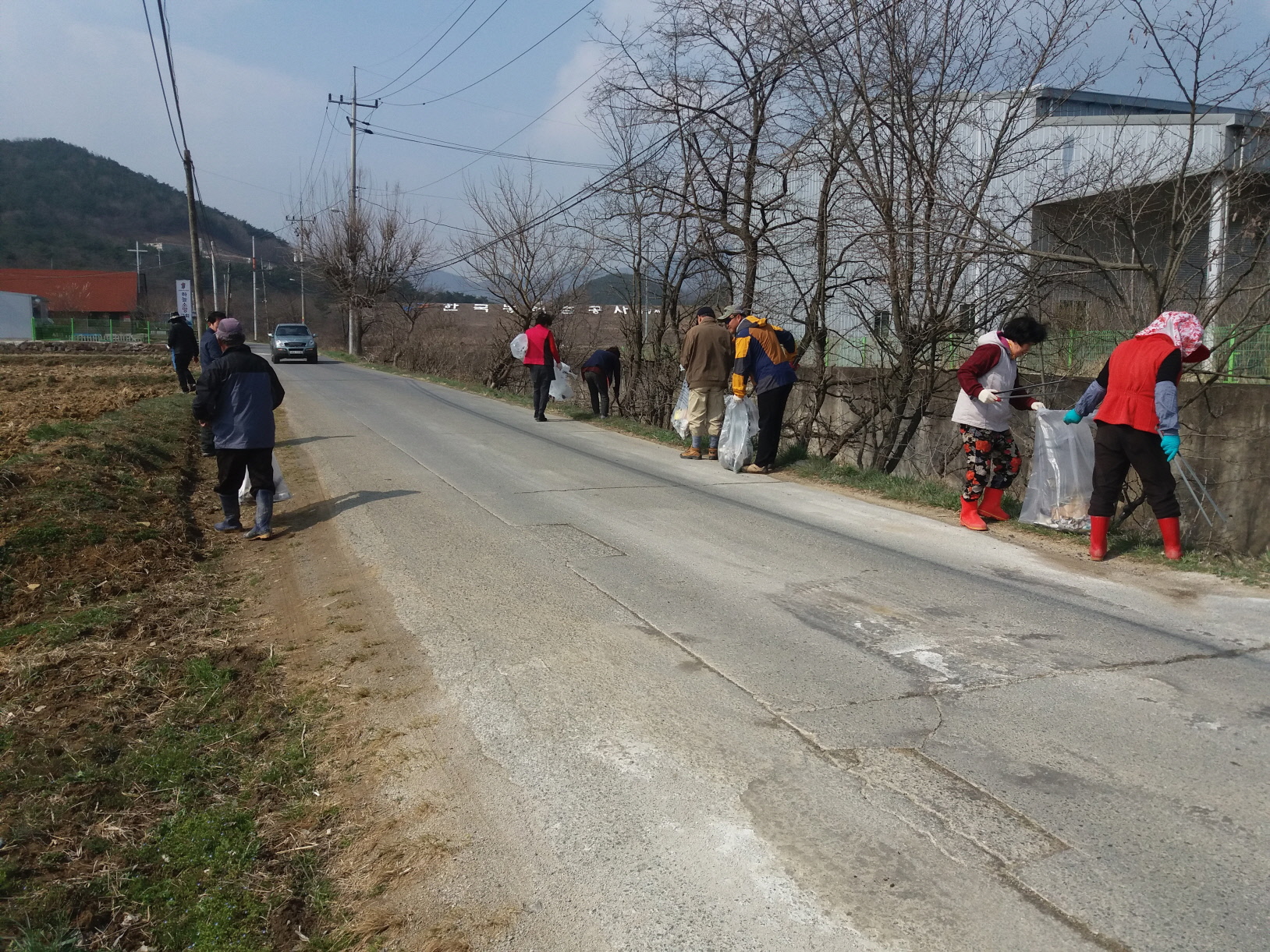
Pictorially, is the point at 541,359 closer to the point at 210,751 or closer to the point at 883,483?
the point at 883,483

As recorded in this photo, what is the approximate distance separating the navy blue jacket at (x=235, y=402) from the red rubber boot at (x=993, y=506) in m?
6.06

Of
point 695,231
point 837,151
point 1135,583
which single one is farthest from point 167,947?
point 695,231

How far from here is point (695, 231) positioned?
15141 mm

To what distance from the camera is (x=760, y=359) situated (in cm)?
1058

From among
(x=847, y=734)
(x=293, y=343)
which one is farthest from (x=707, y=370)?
(x=293, y=343)

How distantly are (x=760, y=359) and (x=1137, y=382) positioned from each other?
4.82 m

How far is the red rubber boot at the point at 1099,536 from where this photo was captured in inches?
255

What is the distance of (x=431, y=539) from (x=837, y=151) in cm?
745

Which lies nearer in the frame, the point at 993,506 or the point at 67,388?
the point at 993,506

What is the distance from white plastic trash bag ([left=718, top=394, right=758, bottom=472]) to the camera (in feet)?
34.7

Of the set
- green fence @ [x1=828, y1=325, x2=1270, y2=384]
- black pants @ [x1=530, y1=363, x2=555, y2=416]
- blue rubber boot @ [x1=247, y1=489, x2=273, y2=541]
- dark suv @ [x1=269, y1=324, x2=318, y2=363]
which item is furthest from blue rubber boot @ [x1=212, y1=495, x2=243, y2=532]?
dark suv @ [x1=269, y1=324, x2=318, y2=363]

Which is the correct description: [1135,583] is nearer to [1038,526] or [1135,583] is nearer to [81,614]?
[1038,526]

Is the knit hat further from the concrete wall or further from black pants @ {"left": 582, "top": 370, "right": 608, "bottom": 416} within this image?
black pants @ {"left": 582, "top": 370, "right": 608, "bottom": 416}

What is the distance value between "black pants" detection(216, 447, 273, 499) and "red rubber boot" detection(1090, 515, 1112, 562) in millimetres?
6268
